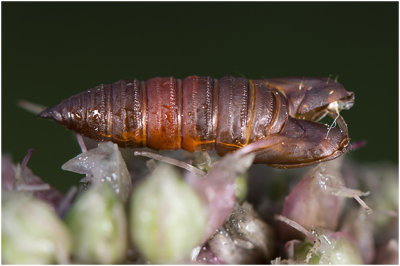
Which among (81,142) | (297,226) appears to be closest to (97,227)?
(81,142)

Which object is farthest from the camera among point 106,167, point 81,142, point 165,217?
point 81,142

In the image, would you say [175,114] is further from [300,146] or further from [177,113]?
[300,146]

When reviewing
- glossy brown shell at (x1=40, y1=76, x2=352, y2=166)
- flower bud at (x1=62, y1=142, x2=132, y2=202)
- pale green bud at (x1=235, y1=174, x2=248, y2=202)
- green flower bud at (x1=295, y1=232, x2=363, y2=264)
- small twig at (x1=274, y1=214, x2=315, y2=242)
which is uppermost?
glossy brown shell at (x1=40, y1=76, x2=352, y2=166)

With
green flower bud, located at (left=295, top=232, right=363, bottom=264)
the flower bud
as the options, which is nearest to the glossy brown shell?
the flower bud

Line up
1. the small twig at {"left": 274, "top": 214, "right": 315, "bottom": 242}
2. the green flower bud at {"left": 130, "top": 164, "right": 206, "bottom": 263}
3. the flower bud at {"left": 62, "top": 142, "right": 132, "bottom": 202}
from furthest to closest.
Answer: the small twig at {"left": 274, "top": 214, "right": 315, "bottom": 242}, the flower bud at {"left": 62, "top": 142, "right": 132, "bottom": 202}, the green flower bud at {"left": 130, "top": 164, "right": 206, "bottom": 263}

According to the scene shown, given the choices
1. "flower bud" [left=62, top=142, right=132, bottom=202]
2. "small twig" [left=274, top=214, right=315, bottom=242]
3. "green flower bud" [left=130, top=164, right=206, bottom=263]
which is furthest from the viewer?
"small twig" [left=274, top=214, right=315, bottom=242]

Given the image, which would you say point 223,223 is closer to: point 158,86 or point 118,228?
point 118,228

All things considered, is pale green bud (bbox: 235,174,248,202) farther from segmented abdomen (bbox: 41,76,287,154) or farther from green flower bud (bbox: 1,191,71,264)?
A: green flower bud (bbox: 1,191,71,264)
